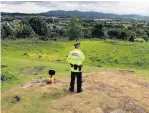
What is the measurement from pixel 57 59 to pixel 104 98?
2079 cm

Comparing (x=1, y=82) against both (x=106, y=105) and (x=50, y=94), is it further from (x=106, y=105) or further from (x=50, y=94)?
(x=106, y=105)

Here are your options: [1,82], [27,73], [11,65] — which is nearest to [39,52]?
[11,65]

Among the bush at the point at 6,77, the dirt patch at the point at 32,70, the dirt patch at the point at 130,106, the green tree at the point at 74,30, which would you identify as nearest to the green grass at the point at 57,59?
the dirt patch at the point at 32,70

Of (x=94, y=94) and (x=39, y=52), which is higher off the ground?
(x=94, y=94)

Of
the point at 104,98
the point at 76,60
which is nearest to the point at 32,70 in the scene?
the point at 76,60

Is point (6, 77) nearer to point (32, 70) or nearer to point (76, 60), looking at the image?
point (32, 70)

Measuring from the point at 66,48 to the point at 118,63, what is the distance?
36.5 ft

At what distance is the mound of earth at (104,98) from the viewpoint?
1239cm

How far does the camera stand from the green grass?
25991 millimetres

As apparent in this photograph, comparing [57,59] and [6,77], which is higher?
[6,77]

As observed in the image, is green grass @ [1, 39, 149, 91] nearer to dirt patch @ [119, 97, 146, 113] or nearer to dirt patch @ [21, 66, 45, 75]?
dirt patch @ [21, 66, 45, 75]

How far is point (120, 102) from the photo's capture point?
13.2m

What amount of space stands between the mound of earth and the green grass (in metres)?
7.93

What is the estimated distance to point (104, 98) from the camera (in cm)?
1334
